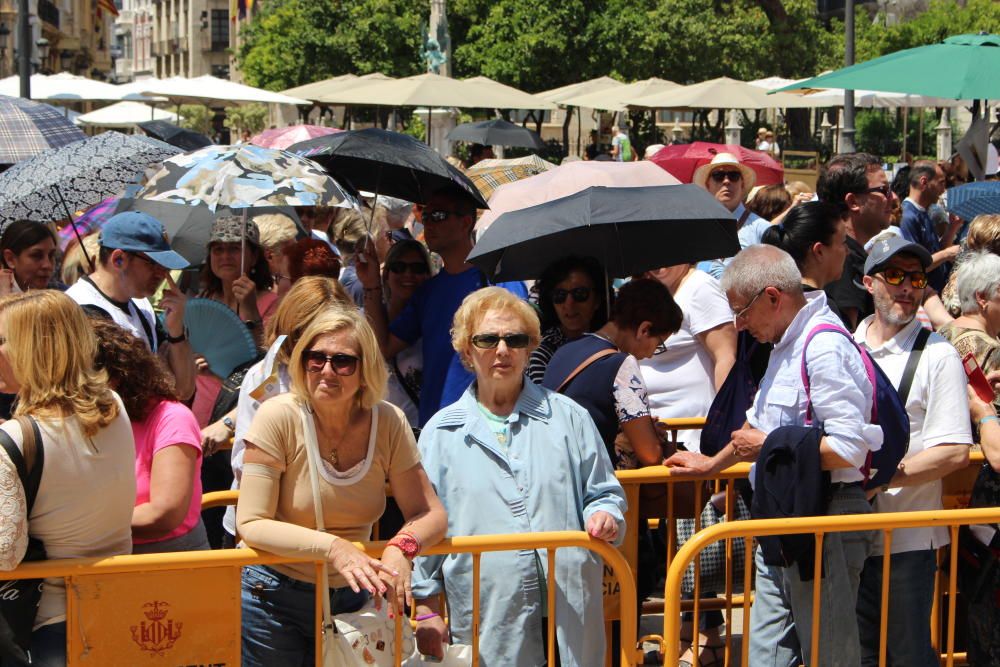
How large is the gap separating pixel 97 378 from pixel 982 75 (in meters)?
5.46

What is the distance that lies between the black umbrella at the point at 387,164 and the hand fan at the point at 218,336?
3.77 feet

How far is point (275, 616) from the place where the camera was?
4.01m

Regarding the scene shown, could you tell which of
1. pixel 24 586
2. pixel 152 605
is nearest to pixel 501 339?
pixel 152 605

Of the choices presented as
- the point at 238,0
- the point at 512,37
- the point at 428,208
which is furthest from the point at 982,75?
the point at 238,0

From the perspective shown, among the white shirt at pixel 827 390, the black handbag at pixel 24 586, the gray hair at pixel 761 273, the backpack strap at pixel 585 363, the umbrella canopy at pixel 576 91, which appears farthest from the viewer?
the umbrella canopy at pixel 576 91

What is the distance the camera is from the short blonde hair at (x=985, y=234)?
679 centimetres

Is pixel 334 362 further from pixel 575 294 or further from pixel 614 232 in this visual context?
pixel 614 232

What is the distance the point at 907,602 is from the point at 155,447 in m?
2.58

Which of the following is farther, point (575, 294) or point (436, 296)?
point (436, 296)

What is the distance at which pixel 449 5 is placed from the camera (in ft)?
137

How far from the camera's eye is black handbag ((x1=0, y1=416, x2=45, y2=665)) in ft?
11.8

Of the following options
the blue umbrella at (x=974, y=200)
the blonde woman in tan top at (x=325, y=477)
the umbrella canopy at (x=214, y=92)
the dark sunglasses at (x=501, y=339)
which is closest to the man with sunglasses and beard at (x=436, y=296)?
the dark sunglasses at (x=501, y=339)

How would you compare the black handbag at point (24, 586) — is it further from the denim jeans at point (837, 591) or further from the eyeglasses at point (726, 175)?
the eyeglasses at point (726, 175)

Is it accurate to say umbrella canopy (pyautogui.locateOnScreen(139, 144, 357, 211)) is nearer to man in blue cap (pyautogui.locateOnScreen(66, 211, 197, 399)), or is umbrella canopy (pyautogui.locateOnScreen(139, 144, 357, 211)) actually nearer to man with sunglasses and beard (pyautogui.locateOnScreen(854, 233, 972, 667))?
man in blue cap (pyautogui.locateOnScreen(66, 211, 197, 399))
